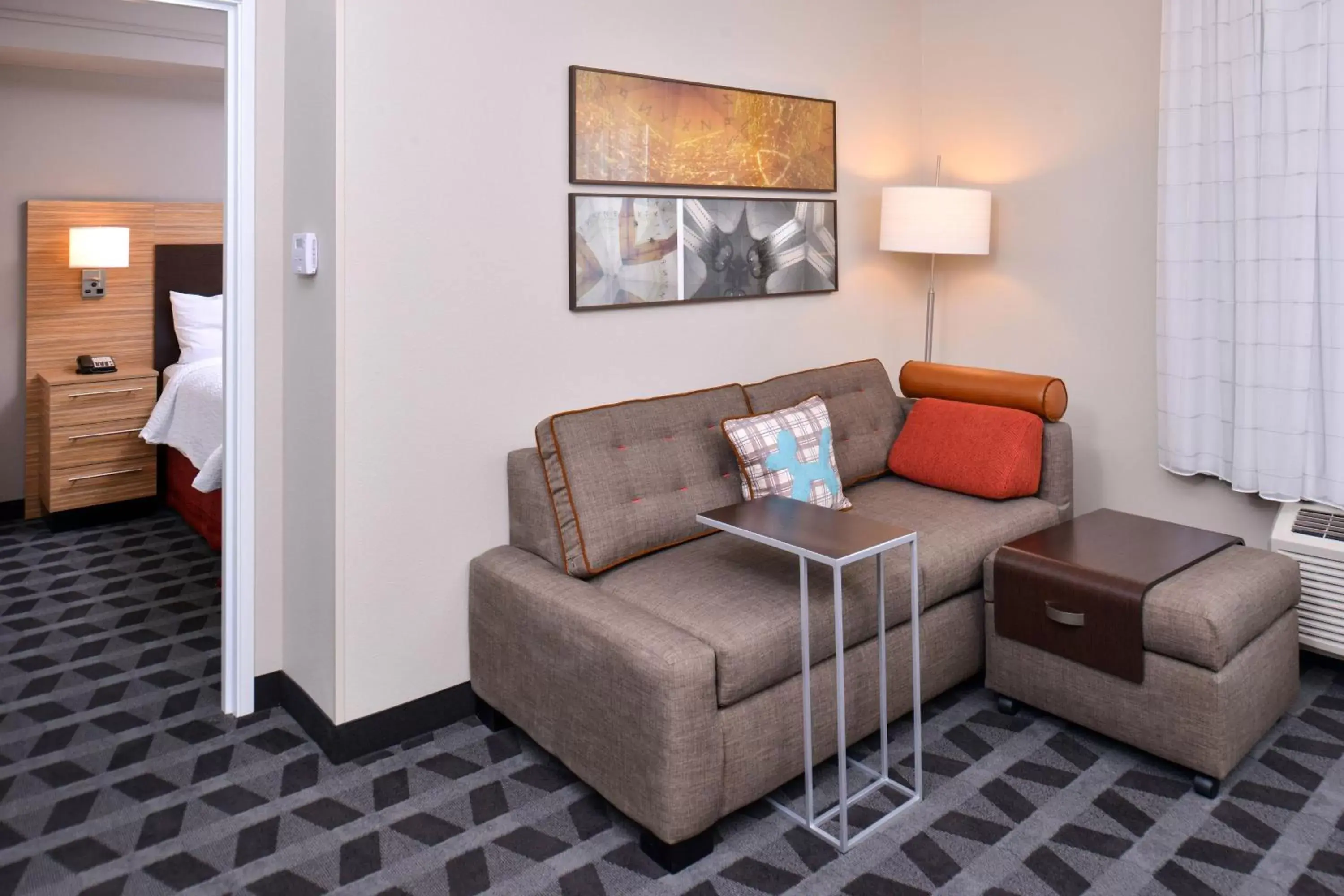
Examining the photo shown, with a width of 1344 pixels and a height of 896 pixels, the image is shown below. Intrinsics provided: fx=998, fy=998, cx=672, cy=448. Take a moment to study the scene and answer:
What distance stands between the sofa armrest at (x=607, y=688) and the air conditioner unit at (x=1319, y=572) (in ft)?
6.14

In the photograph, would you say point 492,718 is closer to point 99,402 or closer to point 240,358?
point 240,358

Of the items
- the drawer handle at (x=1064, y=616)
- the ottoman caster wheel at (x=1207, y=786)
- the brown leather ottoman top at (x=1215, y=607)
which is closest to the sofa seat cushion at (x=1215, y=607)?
the brown leather ottoman top at (x=1215, y=607)

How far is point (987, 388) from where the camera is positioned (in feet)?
11.3

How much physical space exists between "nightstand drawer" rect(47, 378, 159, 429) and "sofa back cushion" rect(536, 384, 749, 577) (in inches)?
114

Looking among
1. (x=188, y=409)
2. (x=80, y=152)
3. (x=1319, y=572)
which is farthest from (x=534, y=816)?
(x=80, y=152)

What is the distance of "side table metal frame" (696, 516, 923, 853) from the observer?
84.4 inches

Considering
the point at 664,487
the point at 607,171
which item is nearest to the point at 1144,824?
the point at 664,487

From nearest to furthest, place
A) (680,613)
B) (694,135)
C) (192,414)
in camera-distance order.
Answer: (680,613), (694,135), (192,414)

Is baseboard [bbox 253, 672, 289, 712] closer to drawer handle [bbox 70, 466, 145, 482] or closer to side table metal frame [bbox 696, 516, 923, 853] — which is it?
side table metal frame [bbox 696, 516, 923, 853]

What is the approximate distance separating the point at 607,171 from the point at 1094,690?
1.95 metres

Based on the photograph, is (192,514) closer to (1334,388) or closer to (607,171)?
(607,171)

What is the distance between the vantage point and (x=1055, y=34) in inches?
141

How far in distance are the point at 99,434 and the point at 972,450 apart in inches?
152

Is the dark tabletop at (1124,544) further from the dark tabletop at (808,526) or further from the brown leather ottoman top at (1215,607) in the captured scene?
the dark tabletop at (808,526)
